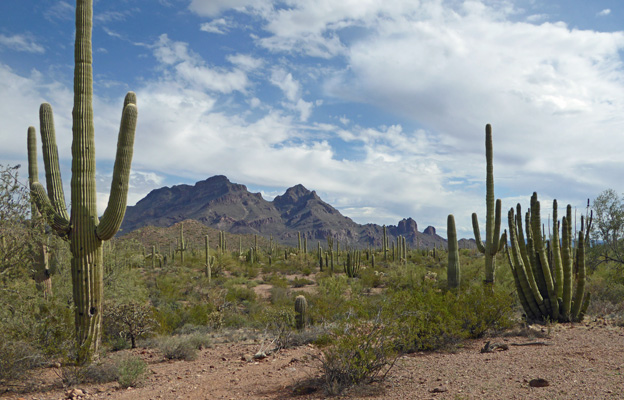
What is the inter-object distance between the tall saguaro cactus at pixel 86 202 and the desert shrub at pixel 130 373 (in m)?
0.80

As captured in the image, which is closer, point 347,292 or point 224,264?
point 347,292

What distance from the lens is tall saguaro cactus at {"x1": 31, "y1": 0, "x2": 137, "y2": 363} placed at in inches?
354

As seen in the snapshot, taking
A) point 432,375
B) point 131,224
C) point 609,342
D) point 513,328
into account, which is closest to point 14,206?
point 432,375

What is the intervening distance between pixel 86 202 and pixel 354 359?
21.8 ft

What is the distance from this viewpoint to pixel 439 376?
684cm

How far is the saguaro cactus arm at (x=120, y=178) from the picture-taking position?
9047mm

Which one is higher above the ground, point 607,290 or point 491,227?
point 491,227

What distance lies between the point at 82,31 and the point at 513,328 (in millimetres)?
12469

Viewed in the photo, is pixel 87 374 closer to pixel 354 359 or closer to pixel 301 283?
pixel 354 359

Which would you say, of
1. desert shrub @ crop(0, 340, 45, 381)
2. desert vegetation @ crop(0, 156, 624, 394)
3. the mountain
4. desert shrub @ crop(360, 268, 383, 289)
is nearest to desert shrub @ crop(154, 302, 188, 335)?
desert vegetation @ crop(0, 156, 624, 394)

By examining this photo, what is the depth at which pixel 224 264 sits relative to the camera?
3397 cm

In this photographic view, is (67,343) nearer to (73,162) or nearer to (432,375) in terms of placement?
(73,162)

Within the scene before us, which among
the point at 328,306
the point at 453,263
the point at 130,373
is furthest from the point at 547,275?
the point at 130,373

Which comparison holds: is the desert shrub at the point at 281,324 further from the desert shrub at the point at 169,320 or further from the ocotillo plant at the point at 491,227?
the ocotillo plant at the point at 491,227
